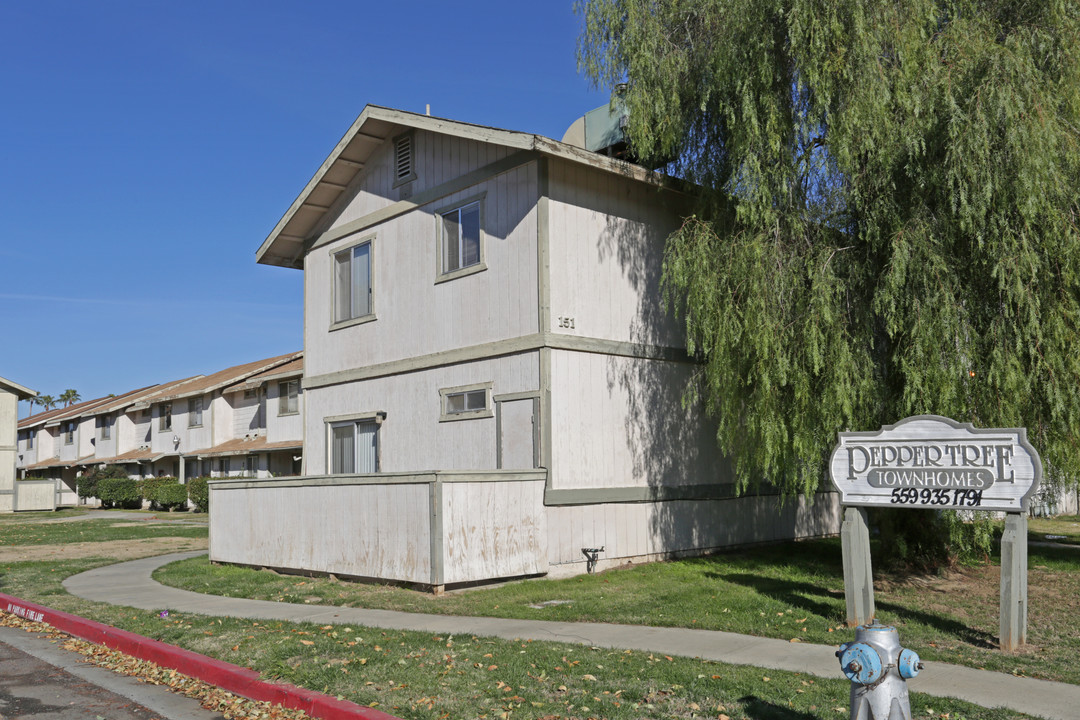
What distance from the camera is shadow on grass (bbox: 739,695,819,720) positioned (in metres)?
6.31

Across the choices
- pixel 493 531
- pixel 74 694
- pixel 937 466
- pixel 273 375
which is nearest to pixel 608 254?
pixel 493 531

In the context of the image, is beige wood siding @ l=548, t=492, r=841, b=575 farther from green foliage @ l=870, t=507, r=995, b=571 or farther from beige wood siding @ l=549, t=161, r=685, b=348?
beige wood siding @ l=549, t=161, r=685, b=348

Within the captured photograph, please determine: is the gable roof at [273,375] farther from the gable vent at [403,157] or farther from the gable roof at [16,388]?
the gable vent at [403,157]

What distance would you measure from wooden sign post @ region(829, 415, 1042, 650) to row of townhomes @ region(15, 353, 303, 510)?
94.9 feet

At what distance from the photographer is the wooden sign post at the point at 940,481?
8672 millimetres

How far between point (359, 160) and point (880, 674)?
15488 millimetres

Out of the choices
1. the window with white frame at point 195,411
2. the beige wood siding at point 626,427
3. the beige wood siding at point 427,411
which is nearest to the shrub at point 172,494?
the window with white frame at point 195,411

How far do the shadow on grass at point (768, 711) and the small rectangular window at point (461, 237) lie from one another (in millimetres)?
10180

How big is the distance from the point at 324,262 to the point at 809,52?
1071 cm

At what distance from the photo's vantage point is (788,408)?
41.8 ft

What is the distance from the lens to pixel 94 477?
163 ft

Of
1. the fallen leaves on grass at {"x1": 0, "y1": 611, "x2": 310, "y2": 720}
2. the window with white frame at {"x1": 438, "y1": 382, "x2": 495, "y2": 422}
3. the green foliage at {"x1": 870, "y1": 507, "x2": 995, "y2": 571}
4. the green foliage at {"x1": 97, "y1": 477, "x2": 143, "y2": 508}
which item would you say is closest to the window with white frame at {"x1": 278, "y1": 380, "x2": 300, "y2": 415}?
the green foliage at {"x1": 97, "y1": 477, "x2": 143, "y2": 508}

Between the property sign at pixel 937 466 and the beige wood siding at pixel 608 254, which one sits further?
the beige wood siding at pixel 608 254

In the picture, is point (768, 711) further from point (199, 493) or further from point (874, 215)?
point (199, 493)
